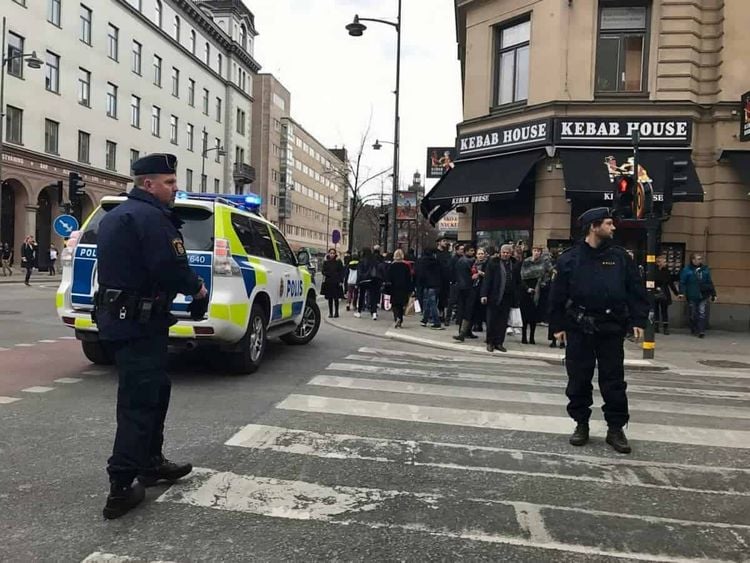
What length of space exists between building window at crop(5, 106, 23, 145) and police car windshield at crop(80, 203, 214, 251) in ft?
94.1

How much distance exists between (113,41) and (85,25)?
3123mm

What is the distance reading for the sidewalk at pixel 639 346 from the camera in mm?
10188

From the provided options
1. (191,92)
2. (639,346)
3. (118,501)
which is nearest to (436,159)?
(639,346)

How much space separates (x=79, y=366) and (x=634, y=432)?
6.27 meters

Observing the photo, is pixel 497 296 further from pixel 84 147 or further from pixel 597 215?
pixel 84 147

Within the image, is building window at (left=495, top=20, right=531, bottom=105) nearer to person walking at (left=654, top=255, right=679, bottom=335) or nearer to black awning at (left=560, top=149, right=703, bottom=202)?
black awning at (left=560, top=149, right=703, bottom=202)

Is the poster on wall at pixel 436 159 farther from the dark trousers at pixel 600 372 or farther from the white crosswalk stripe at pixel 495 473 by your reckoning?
the dark trousers at pixel 600 372

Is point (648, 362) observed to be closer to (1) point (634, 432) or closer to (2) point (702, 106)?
(1) point (634, 432)

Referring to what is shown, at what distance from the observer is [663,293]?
45.7ft

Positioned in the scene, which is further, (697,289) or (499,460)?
(697,289)

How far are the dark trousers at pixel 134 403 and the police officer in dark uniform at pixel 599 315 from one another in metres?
3.19

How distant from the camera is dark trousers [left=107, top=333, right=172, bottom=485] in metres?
3.45

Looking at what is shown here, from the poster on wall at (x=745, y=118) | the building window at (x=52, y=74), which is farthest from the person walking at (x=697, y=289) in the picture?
the building window at (x=52, y=74)

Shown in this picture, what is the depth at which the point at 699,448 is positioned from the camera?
5.11 meters
